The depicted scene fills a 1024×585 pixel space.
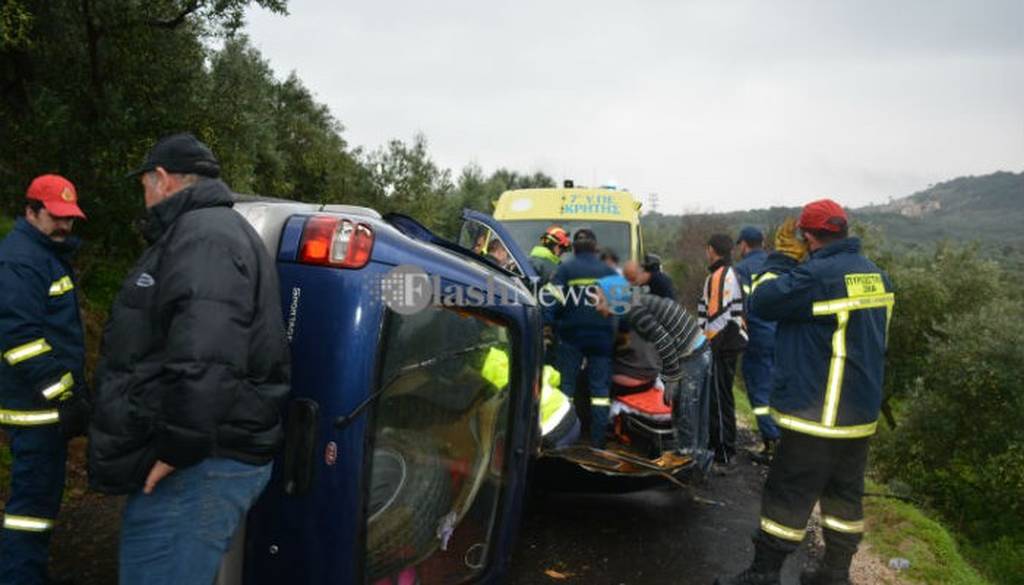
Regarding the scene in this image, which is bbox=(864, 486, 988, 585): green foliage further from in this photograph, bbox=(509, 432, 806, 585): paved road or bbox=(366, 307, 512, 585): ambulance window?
bbox=(366, 307, 512, 585): ambulance window

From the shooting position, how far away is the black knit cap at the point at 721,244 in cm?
619

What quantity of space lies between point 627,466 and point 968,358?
66.5 feet

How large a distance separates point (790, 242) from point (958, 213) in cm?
19861

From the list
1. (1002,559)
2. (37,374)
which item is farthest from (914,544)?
(1002,559)

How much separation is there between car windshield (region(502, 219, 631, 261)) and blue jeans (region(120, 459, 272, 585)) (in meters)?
6.41

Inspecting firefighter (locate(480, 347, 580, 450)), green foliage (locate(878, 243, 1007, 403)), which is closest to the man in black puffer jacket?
firefighter (locate(480, 347, 580, 450))

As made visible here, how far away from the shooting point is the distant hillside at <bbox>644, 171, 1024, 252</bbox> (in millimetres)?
130500

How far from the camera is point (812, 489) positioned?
3.52 meters

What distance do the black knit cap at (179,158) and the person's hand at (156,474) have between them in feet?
2.79

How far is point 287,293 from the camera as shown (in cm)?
213

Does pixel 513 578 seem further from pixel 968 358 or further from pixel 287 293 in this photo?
pixel 968 358

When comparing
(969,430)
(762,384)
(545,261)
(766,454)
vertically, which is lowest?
(969,430)

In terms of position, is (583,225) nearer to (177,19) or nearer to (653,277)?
(653,277)
